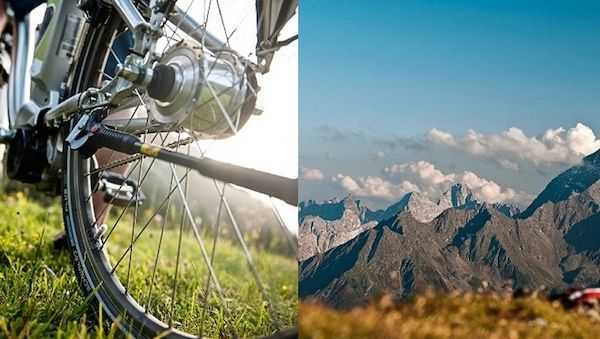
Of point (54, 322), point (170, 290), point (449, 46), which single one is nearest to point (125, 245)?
point (170, 290)

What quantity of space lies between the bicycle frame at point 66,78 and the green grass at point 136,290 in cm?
26

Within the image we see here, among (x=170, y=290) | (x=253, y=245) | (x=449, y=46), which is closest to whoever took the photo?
→ (x=449, y=46)

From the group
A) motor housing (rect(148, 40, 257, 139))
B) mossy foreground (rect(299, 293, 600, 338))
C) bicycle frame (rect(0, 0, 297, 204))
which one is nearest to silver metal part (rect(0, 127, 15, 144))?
bicycle frame (rect(0, 0, 297, 204))

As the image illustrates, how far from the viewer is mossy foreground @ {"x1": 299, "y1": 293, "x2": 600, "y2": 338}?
1285mm

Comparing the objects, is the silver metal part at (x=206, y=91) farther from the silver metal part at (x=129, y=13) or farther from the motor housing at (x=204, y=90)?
the silver metal part at (x=129, y=13)

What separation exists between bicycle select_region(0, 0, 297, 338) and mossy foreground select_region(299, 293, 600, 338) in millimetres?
134

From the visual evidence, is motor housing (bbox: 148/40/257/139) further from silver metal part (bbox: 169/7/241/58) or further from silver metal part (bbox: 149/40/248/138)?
silver metal part (bbox: 169/7/241/58)

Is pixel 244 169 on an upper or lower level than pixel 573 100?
lower

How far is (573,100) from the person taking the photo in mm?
1676

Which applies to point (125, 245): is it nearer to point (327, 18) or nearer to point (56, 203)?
point (56, 203)

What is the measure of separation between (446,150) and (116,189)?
0.77 metres

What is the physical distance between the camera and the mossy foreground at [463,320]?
4.22ft

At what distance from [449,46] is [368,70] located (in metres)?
0.18

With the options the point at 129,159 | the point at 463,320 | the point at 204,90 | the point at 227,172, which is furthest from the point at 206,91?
the point at 463,320
